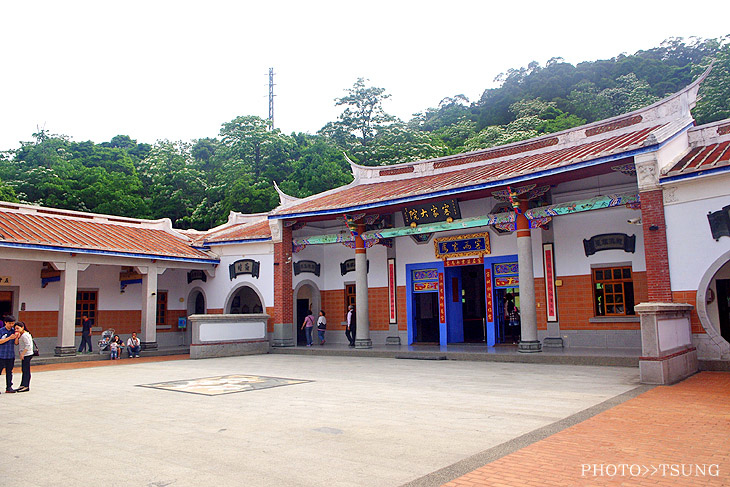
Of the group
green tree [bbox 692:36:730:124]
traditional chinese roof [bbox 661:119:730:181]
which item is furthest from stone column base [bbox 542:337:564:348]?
green tree [bbox 692:36:730:124]

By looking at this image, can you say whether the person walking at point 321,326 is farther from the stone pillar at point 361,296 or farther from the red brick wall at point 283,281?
the stone pillar at point 361,296

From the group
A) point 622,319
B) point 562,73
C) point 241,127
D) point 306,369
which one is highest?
point 562,73

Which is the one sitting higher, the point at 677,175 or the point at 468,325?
the point at 677,175

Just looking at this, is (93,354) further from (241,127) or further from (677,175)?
(241,127)

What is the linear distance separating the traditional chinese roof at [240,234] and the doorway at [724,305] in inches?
504

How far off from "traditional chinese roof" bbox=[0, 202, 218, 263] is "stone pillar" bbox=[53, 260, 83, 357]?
2.21 ft

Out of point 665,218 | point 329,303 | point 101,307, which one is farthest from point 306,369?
point 101,307

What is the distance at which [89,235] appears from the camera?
17.6 metres

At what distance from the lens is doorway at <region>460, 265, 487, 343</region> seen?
1762 cm

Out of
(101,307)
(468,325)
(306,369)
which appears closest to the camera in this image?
(306,369)

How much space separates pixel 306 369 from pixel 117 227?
1107cm

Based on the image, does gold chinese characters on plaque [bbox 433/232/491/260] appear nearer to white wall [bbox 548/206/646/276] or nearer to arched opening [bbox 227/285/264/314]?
white wall [bbox 548/206/646/276]

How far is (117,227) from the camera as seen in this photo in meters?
19.9

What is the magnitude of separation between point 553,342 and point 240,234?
1160 centimetres
